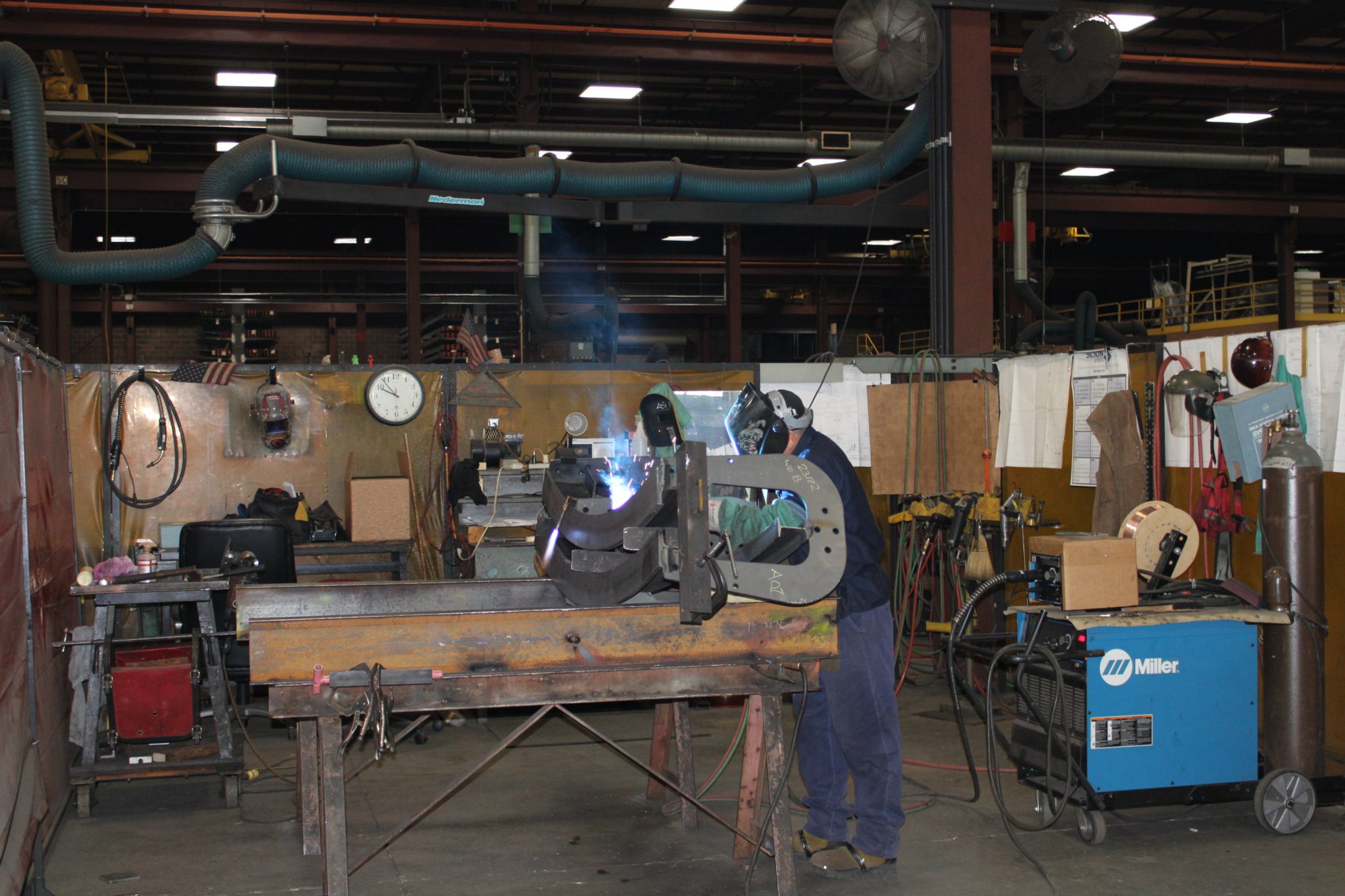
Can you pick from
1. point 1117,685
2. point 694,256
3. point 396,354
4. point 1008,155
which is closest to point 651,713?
point 1117,685

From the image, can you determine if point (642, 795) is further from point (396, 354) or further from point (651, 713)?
point (396, 354)

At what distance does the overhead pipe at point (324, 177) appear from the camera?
7141mm

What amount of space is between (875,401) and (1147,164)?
636 centimetres

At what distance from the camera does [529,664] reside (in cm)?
326

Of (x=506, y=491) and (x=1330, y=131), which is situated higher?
(x=1330, y=131)

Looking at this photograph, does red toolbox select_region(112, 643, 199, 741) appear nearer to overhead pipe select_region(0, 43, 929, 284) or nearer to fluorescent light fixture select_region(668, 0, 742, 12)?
overhead pipe select_region(0, 43, 929, 284)

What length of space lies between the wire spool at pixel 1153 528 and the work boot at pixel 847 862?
5.38ft

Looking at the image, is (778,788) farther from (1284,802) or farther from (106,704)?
(106,704)

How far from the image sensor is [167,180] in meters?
12.1

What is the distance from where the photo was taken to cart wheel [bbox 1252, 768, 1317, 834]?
14.2ft

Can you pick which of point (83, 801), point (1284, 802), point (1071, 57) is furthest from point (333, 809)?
point (1071, 57)

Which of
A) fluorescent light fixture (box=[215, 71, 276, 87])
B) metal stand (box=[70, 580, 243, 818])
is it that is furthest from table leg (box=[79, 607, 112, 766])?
Result: fluorescent light fixture (box=[215, 71, 276, 87])

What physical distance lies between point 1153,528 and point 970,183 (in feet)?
10.7

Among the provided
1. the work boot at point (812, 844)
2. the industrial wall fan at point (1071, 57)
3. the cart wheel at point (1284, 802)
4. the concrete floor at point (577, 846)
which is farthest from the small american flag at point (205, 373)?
the cart wheel at point (1284, 802)
